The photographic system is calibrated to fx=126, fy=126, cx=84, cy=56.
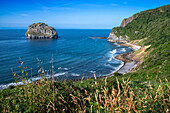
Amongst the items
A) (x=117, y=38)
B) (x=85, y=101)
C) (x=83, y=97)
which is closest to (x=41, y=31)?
(x=117, y=38)

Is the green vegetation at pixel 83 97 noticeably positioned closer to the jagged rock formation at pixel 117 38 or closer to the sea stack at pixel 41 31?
the jagged rock formation at pixel 117 38

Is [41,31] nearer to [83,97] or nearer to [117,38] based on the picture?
[117,38]

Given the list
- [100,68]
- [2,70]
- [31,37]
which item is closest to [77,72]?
[100,68]

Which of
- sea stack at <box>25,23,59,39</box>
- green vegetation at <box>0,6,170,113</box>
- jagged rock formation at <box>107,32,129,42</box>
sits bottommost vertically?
green vegetation at <box>0,6,170,113</box>

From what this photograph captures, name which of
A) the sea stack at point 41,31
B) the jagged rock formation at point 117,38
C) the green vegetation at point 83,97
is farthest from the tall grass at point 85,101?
the sea stack at point 41,31

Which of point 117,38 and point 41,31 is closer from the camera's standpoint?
point 117,38

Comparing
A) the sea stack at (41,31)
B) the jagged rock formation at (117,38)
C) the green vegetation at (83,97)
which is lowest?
the green vegetation at (83,97)

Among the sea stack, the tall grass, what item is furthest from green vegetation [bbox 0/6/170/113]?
the sea stack

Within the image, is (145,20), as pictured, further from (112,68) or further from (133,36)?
(112,68)

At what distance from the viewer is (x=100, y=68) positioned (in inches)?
1810

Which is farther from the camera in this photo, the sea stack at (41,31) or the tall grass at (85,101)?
the sea stack at (41,31)

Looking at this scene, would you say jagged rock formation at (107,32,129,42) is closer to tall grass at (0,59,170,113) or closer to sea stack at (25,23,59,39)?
sea stack at (25,23,59,39)

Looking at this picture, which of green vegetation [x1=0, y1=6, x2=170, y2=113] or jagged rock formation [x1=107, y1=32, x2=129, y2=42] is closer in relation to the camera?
green vegetation [x1=0, y1=6, x2=170, y2=113]

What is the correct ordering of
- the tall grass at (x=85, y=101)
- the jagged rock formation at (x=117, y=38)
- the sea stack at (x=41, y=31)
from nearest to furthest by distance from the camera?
the tall grass at (x=85, y=101) → the jagged rock formation at (x=117, y=38) → the sea stack at (x=41, y=31)
